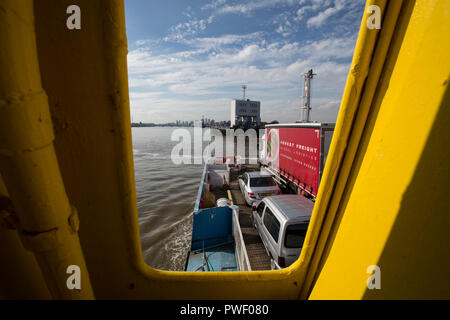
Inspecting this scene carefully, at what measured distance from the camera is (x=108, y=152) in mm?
1128

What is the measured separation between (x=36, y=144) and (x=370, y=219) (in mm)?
1534

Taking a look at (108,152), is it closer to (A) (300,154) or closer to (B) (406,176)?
(B) (406,176)

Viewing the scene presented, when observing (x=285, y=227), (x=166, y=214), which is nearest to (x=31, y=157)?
(x=285, y=227)

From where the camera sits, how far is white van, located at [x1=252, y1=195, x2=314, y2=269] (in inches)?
148

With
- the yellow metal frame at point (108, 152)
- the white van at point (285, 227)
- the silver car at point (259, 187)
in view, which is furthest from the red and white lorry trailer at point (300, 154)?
the yellow metal frame at point (108, 152)

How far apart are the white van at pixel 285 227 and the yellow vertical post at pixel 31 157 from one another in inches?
139

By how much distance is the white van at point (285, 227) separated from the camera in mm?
3756

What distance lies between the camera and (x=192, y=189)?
15977 mm

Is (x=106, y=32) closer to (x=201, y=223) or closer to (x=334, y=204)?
(x=334, y=204)

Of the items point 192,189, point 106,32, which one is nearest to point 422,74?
point 106,32

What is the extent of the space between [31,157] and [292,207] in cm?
423

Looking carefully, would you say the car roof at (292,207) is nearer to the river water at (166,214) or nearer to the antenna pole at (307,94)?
the river water at (166,214)

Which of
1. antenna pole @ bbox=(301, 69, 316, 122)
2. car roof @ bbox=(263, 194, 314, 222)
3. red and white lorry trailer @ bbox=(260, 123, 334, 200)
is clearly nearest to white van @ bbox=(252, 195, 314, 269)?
car roof @ bbox=(263, 194, 314, 222)

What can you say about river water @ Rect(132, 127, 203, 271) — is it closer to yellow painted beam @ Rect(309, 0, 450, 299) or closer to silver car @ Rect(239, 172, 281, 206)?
silver car @ Rect(239, 172, 281, 206)
